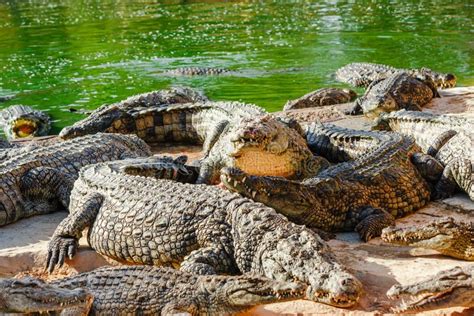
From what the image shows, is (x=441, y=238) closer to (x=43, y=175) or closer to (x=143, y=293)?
(x=143, y=293)

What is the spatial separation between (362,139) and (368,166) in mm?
1138

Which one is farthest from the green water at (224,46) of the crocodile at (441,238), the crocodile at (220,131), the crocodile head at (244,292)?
the crocodile head at (244,292)

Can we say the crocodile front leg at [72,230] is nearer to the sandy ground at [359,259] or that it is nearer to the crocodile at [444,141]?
the sandy ground at [359,259]

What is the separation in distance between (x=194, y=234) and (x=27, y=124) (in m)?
6.96

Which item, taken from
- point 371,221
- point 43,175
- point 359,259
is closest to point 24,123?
point 43,175

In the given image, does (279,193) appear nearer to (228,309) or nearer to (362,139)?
(228,309)

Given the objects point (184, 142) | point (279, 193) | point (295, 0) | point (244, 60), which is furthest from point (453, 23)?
point (279, 193)

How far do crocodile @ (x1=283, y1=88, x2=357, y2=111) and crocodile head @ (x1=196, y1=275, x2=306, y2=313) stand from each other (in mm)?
7053

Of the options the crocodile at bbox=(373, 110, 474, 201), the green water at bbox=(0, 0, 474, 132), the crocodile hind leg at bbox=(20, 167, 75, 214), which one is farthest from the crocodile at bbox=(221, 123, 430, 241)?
the green water at bbox=(0, 0, 474, 132)

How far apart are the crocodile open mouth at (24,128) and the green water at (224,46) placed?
0.38 metres

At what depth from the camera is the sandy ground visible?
13.4ft

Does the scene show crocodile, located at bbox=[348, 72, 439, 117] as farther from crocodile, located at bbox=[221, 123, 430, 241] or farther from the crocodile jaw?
the crocodile jaw

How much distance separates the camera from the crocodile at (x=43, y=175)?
21.2 ft

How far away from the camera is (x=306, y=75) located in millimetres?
14453
